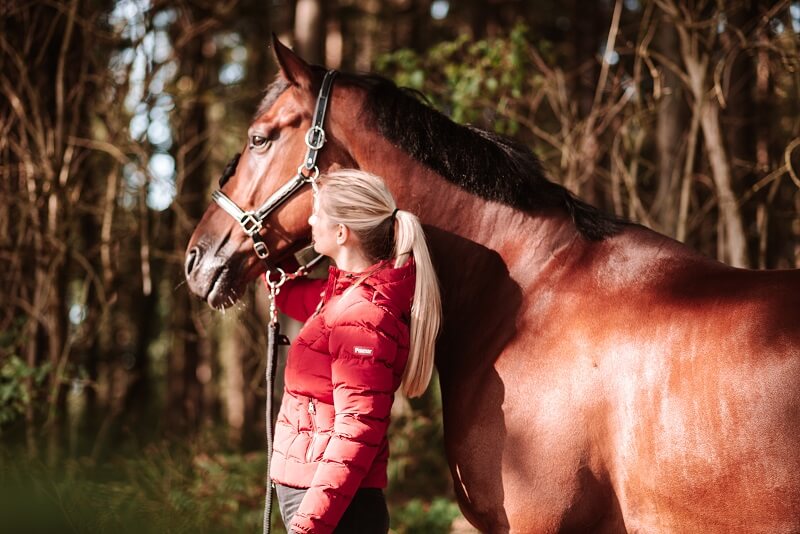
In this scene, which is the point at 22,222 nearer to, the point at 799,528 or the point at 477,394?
the point at 477,394

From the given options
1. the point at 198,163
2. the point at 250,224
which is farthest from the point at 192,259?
the point at 198,163

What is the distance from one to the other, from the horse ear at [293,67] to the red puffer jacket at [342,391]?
855mm

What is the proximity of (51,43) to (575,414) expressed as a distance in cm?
535

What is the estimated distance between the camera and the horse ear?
9.25 feet

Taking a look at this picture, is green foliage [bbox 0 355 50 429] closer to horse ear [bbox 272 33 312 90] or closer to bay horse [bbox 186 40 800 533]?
bay horse [bbox 186 40 800 533]

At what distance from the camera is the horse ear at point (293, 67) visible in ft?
9.25

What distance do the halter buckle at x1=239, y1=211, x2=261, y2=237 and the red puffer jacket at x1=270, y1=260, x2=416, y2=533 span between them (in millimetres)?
463

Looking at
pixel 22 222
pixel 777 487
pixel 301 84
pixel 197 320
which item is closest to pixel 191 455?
pixel 197 320

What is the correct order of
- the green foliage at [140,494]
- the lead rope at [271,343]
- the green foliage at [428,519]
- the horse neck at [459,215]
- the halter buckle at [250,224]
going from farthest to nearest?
the green foliage at [428,519], the green foliage at [140,494], the halter buckle at [250,224], the horse neck at [459,215], the lead rope at [271,343]

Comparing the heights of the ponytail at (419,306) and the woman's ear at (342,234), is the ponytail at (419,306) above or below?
below

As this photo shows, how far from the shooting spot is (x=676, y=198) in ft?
17.8

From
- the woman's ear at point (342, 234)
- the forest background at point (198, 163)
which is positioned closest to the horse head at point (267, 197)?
the woman's ear at point (342, 234)

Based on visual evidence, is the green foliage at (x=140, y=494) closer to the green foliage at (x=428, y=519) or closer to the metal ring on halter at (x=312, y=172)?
the green foliage at (x=428, y=519)

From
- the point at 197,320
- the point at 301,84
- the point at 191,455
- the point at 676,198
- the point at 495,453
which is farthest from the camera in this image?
the point at 191,455
